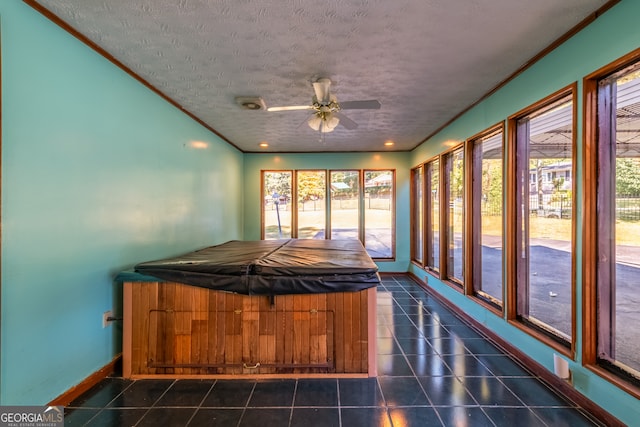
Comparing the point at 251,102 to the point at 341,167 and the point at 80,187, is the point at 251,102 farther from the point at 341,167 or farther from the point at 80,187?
the point at 341,167

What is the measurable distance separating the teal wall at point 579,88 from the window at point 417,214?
7.83 ft

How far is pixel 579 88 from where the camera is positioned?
197 centimetres

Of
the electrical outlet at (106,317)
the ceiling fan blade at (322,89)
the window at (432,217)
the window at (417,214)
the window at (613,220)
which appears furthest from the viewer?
the window at (417,214)

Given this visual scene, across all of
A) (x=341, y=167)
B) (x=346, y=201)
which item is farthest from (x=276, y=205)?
(x=341, y=167)

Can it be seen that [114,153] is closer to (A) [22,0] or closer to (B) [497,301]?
(A) [22,0]

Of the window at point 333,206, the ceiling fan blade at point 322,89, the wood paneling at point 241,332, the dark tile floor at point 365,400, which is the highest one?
the ceiling fan blade at point 322,89

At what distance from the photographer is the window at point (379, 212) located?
20.1 feet

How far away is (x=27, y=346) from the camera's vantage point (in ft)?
5.56

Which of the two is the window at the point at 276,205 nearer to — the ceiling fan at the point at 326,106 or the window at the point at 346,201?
the window at the point at 346,201

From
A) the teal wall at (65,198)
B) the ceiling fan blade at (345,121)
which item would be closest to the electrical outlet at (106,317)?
the teal wall at (65,198)

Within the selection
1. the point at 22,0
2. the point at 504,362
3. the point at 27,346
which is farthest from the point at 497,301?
the point at 22,0

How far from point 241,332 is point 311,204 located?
4121 millimetres

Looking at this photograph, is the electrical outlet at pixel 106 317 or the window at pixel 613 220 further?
the electrical outlet at pixel 106 317

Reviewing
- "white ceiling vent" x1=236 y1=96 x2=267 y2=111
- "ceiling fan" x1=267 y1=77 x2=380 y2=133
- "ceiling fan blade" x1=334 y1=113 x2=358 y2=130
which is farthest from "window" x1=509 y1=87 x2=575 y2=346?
"white ceiling vent" x1=236 y1=96 x2=267 y2=111
